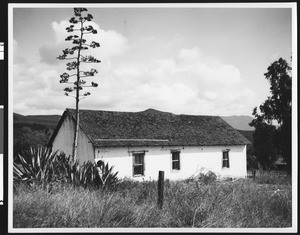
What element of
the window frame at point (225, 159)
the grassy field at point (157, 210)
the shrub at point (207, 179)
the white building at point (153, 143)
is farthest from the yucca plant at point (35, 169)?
the window frame at point (225, 159)

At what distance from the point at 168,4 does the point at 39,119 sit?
21644 mm

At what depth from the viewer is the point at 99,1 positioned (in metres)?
6.16

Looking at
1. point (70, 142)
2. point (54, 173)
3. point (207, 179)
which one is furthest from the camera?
point (70, 142)

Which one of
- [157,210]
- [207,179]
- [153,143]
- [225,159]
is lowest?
[207,179]

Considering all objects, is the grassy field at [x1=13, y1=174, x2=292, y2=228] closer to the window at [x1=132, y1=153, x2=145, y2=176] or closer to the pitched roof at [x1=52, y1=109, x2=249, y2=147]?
the pitched roof at [x1=52, y1=109, x2=249, y2=147]

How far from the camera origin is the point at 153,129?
16500 mm

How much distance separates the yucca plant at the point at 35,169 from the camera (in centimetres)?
832

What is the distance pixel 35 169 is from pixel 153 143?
7.60 m

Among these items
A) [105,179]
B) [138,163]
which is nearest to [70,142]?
[138,163]

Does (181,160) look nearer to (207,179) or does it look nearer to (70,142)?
(207,179)

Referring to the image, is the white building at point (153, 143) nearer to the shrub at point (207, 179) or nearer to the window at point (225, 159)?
the window at point (225, 159)

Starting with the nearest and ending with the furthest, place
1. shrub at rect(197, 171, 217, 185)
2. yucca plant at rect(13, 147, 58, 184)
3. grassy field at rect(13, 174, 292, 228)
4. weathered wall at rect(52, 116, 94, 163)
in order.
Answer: grassy field at rect(13, 174, 292, 228), yucca plant at rect(13, 147, 58, 184), shrub at rect(197, 171, 217, 185), weathered wall at rect(52, 116, 94, 163)

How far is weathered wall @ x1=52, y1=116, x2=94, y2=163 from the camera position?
566 inches

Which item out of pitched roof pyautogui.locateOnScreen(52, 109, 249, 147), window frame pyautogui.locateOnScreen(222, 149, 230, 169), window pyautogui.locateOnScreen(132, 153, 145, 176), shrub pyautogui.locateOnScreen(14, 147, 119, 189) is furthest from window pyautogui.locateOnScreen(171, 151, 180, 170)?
shrub pyautogui.locateOnScreen(14, 147, 119, 189)
